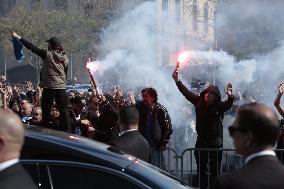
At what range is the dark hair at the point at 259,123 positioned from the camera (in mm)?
3639

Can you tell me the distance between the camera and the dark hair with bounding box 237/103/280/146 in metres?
3.64

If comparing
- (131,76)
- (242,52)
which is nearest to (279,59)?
(131,76)

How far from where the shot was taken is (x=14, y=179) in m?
3.45

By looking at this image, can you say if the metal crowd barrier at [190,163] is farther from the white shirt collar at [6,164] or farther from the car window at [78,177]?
the white shirt collar at [6,164]

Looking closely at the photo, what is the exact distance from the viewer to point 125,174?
190 inches

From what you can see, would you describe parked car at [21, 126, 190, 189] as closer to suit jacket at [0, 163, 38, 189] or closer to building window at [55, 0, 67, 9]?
suit jacket at [0, 163, 38, 189]

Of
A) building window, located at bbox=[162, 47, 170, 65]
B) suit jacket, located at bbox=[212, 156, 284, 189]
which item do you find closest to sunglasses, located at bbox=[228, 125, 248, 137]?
suit jacket, located at bbox=[212, 156, 284, 189]

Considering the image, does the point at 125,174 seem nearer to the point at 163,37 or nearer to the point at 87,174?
the point at 87,174

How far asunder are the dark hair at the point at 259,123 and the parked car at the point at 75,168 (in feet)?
4.28

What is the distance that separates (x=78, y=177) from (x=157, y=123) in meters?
6.30

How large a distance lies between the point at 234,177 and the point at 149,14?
135 feet

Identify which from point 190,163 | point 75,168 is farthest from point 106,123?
point 75,168

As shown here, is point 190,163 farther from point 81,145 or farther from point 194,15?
point 194,15

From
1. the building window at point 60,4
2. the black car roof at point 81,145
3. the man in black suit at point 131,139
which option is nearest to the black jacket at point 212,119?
the man in black suit at point 131,139
